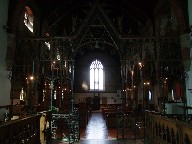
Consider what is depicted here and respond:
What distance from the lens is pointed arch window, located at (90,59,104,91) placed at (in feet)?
115

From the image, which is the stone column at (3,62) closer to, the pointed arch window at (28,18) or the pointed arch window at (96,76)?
the pointed arch window at (28,18)

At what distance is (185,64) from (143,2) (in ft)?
32.0

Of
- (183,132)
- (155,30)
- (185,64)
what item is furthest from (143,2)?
(183,132)

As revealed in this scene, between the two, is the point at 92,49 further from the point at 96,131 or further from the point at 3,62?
the point at 96,131

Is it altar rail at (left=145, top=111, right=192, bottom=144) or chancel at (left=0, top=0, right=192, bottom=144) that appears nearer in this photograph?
altar rail at (left=145, top=111, right=192, bottom=144)

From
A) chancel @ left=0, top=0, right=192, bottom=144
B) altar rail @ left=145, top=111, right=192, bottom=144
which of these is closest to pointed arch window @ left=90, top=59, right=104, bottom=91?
chancel @ left=0, top=0, right=192, bottom=144

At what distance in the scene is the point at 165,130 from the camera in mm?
6422

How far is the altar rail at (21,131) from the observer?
16.0 feet

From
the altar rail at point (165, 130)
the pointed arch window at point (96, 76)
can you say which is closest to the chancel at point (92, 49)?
the altar rail at point (165, 130)

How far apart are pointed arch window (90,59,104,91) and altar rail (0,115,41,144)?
2737 cm

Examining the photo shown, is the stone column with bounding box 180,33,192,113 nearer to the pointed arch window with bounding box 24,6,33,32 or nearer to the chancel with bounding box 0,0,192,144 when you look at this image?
the chancel with bounding box 0,0,192,144

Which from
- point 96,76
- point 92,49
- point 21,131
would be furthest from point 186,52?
point 96,76

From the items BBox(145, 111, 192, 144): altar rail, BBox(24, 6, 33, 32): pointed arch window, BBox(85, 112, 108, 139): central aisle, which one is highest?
BBox(24, 6, 33, 32): pointed arch window

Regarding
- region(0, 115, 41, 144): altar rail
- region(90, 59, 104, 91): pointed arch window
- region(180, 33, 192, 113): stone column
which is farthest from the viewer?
region(90, 59, 104, 91): pointed arch window
